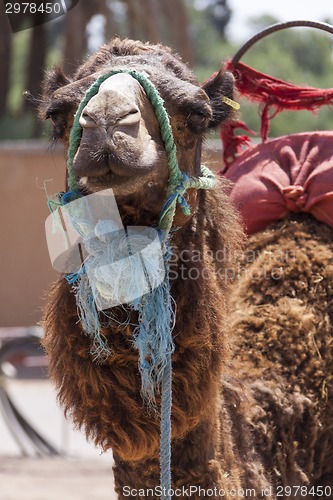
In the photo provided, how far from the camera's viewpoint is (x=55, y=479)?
7.06 m

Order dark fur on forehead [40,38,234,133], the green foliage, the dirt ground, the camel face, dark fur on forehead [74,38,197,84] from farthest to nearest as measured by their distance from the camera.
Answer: the green foliage < the dirt ground < dark fur on forehead [74,38,197,84] < dark fur on forehead [40,38,234,133] < the camel face

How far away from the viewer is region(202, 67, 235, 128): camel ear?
313 cm

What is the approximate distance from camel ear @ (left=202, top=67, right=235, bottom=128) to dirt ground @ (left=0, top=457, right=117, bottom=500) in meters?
4.10

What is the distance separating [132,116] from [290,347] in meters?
1.41

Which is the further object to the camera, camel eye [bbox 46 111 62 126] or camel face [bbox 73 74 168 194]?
camel eye [bbox 46 111 62 126]

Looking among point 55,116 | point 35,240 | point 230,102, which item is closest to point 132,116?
point 55,116

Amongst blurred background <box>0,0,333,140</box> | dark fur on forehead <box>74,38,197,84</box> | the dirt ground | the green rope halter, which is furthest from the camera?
blurred background <box>0,0,333,140</box>

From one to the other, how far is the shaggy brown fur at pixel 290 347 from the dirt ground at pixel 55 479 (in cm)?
338

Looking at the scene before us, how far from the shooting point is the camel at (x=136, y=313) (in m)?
2.44

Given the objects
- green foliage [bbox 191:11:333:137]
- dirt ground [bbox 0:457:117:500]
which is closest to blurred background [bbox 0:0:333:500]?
dirt ground [bbox 0:457:117:500]

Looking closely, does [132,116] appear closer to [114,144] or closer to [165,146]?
[114,144]

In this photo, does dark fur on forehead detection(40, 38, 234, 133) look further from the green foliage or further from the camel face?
the green foliage

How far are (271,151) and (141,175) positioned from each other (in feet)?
5.90

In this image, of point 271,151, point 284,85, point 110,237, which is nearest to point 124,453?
point 110,237
